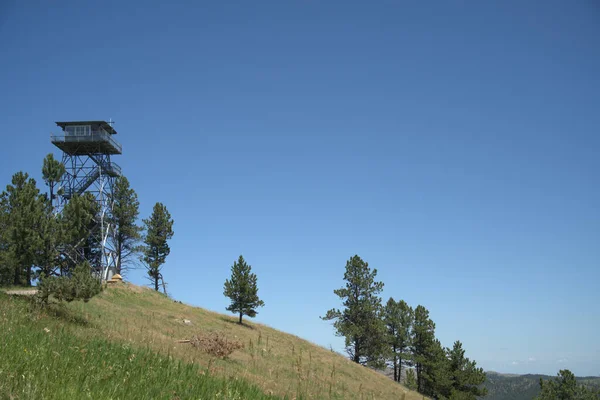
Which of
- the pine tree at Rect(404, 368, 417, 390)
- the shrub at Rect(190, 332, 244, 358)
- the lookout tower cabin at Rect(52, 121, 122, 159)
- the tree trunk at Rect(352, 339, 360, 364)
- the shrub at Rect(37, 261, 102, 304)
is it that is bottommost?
the pine tree at Rect(404, 368, 417, 390)

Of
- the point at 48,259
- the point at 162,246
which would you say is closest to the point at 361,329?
the point at 162,246

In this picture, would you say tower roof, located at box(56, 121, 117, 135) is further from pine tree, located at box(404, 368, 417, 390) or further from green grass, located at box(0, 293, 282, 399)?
pine tree, located at box(404, 368, 417, 390)

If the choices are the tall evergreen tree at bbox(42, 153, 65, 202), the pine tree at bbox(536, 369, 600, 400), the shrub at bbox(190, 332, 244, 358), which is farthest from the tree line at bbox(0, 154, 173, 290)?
the pine tree at bbox(536, 369, 600, 400)

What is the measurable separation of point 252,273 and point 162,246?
43.3 feet

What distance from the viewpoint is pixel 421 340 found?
49562 mm

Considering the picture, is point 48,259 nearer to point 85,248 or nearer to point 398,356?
point 85,248

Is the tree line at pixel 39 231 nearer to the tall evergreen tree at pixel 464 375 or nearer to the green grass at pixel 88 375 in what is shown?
the green grass at pixel 88 375

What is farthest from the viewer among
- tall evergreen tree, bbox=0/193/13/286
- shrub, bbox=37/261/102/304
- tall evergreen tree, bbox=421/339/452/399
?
tall evergreen tree, bbox=421/339/452/399

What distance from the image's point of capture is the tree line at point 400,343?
4341cm

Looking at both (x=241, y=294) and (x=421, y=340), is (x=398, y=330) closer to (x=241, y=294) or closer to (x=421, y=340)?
(x=421, y=340)

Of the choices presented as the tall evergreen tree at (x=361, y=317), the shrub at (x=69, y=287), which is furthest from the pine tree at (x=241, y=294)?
the shrub at (x=69, y=287)

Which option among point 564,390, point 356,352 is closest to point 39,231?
point 356,352

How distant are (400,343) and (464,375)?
8.74 metres

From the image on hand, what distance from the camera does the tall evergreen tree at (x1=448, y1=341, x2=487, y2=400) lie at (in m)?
43.0
